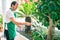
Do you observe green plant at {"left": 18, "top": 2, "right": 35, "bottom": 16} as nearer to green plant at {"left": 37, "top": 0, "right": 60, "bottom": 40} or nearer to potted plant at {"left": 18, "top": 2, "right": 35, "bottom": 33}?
potted plant at {"left": 18, "top": 2, "right": 35, "bottom": 33}

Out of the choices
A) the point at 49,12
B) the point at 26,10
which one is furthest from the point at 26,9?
the point at 49,12

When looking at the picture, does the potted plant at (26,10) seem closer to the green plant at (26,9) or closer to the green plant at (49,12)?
the green plant at (26,9)

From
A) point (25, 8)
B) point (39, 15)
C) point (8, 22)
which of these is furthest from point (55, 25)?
point (25, 8)

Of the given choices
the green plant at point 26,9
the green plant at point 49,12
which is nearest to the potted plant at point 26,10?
the green plant at point 26,9

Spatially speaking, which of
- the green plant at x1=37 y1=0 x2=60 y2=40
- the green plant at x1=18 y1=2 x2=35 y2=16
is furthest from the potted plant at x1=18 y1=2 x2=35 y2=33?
the green plant at x1=37 y1=0 x2=60 y2=40

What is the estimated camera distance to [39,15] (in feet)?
11.8

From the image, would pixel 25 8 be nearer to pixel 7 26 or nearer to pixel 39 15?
pixel 7 26

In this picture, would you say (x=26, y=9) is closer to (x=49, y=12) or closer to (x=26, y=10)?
(x=26, y=10)

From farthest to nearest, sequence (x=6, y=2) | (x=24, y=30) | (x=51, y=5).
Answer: (x=24, y=30), (x=6, y=2), (x=51, y=5)

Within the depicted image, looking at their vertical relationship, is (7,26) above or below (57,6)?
below

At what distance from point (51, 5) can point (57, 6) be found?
0.13 m

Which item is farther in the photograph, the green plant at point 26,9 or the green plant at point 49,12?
the green plant at point 26,9

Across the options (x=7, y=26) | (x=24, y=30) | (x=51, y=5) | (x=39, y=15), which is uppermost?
(x=51, y=5)

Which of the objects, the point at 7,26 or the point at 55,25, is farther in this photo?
the point at 7,26
